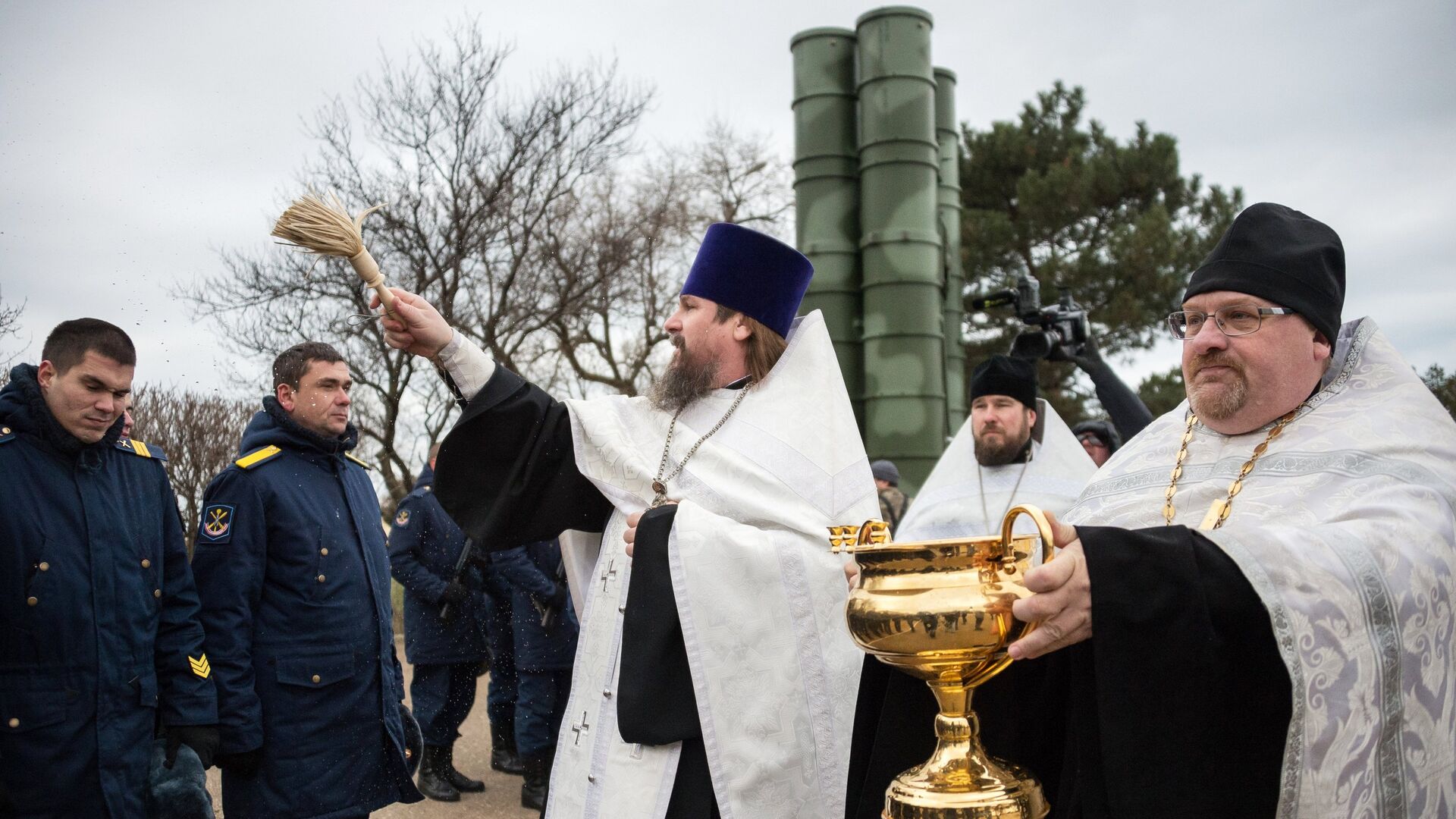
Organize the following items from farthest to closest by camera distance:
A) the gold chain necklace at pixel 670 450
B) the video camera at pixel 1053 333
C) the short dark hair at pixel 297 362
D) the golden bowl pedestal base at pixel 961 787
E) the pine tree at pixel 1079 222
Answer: the pine tree at pixel 1079 222
the video camera at pixel 1053 333
the short dark hair at pixel 297 362
the gold chain necklace at pixel 670 450
the golden bowl pedestal base at pixel 961 787

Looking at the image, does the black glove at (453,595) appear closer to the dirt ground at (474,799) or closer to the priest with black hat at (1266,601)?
the dirt ground at (474,799)

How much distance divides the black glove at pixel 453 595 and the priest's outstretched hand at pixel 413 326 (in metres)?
3.78

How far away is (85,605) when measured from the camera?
3.28 m

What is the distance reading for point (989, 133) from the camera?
A: 1995 centimetres

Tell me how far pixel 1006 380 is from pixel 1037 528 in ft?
13.3

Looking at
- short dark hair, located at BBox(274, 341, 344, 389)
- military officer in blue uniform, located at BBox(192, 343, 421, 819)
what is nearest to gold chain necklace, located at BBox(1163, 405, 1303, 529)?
military officer in blue uniform, located at BBox(192, 343, 421, 819)

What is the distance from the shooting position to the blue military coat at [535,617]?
21.5 feet

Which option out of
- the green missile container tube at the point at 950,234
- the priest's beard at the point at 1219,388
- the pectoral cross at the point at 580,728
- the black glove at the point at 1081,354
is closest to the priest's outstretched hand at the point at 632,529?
the pectoral cross at the point at 580,728

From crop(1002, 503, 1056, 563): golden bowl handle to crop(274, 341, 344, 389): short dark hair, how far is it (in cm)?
313

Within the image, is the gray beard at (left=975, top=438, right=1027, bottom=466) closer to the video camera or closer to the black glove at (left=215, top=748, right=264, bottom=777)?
the video camera

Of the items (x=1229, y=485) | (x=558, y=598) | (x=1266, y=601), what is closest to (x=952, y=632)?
(x=1266, y=601)

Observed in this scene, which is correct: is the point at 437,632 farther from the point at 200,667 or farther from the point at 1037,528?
the point at 1037,528

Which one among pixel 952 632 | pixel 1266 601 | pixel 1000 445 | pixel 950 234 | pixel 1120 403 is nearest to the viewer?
pixel 952 632

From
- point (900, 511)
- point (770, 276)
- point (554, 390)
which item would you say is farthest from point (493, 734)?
point (554, 390)
